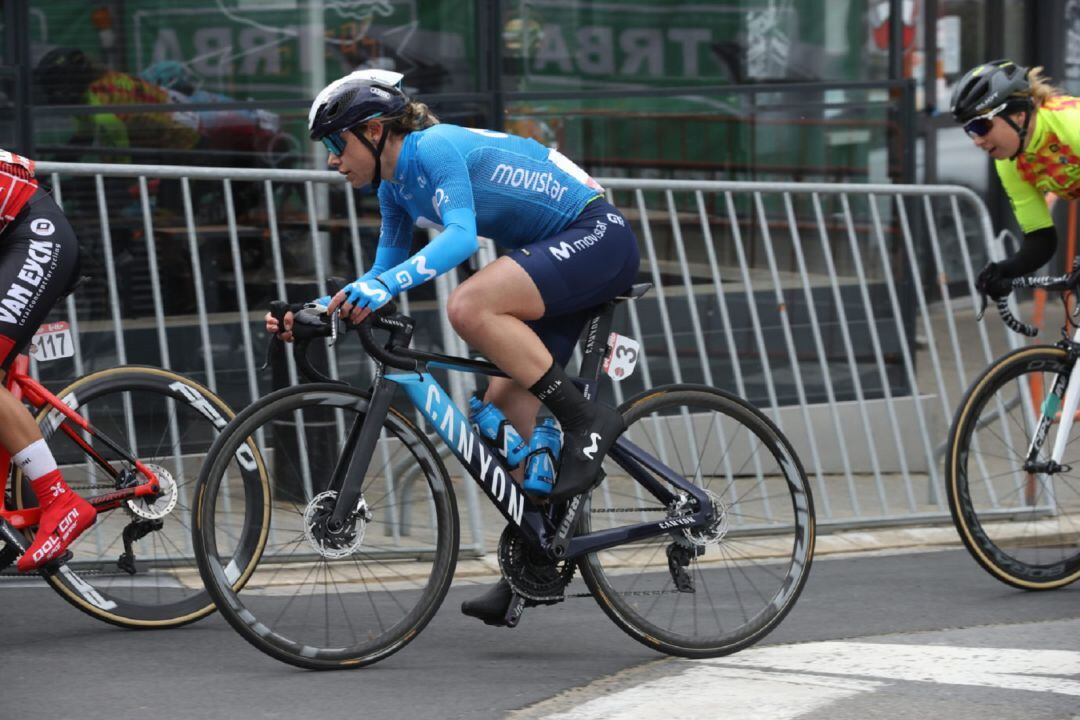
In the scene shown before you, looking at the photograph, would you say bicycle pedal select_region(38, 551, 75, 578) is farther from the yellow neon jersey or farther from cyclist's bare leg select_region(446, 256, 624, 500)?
the yellow neon jersey

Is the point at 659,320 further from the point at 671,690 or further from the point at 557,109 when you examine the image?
the point at 671,690

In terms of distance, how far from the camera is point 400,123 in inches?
196

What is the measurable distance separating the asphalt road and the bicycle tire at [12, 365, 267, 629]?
0.34 ft

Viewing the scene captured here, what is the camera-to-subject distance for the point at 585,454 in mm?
5137

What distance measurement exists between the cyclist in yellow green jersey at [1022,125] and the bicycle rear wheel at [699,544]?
152 centimetres

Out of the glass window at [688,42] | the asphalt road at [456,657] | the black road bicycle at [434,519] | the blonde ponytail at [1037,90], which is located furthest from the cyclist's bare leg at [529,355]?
the glass window at [688,42]

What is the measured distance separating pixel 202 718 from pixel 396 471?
0.93 metres

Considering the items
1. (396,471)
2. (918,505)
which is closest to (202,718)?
(396,471)

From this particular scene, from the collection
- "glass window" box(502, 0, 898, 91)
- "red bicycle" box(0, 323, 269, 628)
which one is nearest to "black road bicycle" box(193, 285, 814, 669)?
"red bicycle" box(0, 323, 269, 628)

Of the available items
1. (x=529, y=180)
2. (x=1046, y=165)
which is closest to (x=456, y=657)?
(x=529, y=180)

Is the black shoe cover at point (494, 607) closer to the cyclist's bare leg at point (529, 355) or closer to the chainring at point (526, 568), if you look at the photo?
the chainring at point (526, 568)

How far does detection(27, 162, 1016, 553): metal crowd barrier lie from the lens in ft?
22.6

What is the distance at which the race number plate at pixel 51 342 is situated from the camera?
221 inches

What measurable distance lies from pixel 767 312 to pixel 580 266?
276 cm
